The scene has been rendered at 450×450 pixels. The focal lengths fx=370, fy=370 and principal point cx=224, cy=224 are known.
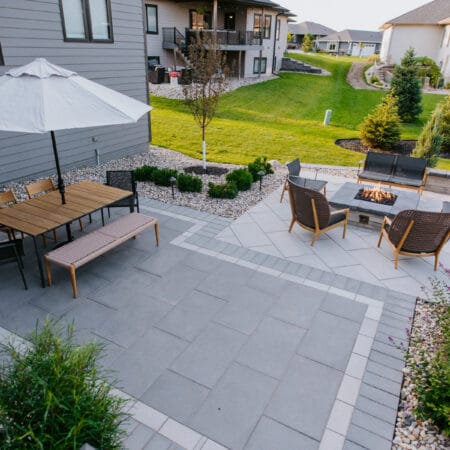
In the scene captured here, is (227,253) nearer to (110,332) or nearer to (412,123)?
(110,332)

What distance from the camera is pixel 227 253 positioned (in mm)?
→ 6004

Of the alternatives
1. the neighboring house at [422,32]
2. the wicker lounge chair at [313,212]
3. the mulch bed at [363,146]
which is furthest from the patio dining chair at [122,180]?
the neighboring house at [422,32]

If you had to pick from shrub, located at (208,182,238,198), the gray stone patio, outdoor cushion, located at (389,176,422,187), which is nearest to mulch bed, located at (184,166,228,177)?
shrub, located at (208,182,238,198)

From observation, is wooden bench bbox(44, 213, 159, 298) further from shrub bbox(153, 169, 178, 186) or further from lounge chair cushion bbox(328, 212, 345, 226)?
lounge chair cushion bbox(328, 212, 345, 226)

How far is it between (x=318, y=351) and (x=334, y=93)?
2340 centimetres

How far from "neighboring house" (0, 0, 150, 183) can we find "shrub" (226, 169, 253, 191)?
415 centimetres

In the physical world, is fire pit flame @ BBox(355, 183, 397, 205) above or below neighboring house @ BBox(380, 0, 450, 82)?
below

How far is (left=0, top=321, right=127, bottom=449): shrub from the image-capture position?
217cm

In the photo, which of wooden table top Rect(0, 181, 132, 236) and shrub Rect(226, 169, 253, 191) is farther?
shrub Rect(226, 169, 253, 191)

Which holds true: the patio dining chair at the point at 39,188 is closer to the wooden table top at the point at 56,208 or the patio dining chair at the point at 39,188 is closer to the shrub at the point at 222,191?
the wooden table top at the point at 56,208

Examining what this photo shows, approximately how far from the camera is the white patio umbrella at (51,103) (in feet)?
14.4

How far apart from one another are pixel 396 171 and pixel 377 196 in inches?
75.9

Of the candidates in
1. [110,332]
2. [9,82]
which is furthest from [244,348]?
[9,82]

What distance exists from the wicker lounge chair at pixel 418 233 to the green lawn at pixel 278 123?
6078mm
